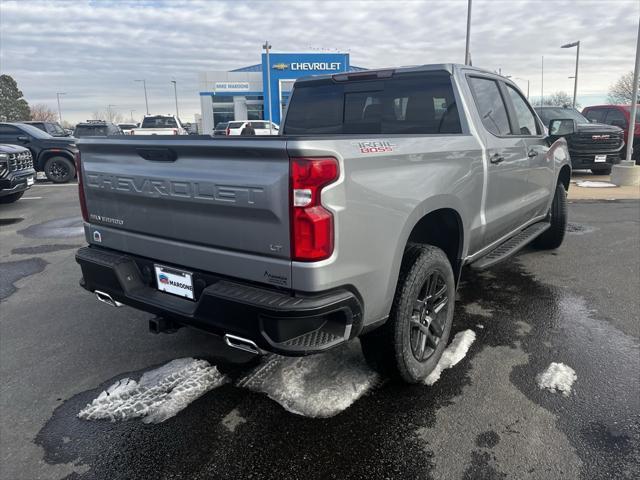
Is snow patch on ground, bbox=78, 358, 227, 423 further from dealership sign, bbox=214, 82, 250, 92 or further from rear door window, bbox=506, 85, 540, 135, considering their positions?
dealership sign, bbox=214, 82, 250, 92

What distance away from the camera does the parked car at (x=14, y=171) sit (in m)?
9.20

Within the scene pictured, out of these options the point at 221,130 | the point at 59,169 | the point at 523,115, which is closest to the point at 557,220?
the point at 523,115

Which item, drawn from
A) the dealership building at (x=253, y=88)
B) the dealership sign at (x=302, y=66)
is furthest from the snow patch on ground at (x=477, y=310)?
→ the dealership sign at (x=302, y=66)

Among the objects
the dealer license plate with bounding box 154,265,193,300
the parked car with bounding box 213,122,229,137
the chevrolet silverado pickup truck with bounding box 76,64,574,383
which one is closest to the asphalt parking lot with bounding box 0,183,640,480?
the chevrolet silverado pickup truck with bounding box 76,64,574,383

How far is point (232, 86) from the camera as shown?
4662 cm

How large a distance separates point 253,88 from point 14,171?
39.1m

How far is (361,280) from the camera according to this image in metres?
2.40

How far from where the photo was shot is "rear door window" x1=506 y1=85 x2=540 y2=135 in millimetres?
4590

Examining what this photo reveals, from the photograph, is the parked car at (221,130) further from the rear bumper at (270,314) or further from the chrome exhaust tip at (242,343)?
the chrome exhaust tip at (242,343)

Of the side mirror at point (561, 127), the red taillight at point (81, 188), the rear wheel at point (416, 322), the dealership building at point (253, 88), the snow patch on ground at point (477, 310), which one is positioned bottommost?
the snow patch on ground at point (477, 310)

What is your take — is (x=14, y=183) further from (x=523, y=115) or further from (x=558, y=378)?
(x=558, y=378)

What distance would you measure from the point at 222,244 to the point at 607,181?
1333cm

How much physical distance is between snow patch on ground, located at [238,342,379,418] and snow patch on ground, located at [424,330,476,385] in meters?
0.39

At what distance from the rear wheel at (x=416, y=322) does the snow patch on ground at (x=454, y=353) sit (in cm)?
10
